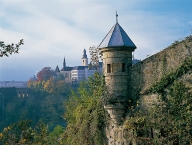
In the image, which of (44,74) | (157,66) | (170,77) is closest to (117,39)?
(157,66)

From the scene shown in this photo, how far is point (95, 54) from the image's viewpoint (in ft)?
54.9

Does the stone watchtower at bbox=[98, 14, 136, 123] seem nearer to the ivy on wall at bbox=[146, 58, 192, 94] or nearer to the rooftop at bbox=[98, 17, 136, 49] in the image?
the rooftop at bbox=[98, 17, 136, 49]

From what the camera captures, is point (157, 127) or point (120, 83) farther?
point (120, 83)

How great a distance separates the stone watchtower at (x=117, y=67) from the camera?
10336mm

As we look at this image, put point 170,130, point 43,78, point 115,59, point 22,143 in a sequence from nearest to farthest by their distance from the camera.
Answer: point 170,130 < point 22,143 < point 115,59 < point 43,78

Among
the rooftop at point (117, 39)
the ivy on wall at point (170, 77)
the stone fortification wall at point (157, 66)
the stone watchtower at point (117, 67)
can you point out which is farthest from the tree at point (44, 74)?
the ivy on wall at point (170, 77)

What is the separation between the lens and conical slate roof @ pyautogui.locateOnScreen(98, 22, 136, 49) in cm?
1029

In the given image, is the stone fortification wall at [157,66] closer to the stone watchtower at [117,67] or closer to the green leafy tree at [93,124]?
the stone watchtower at [117,67]

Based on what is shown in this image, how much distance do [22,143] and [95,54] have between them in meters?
8.16

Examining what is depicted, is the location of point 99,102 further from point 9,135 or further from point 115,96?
point 9,135

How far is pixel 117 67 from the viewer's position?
1040 centimetres

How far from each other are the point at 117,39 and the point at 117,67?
86cm

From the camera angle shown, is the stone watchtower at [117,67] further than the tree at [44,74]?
No

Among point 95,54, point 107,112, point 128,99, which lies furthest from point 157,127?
point 95,54
